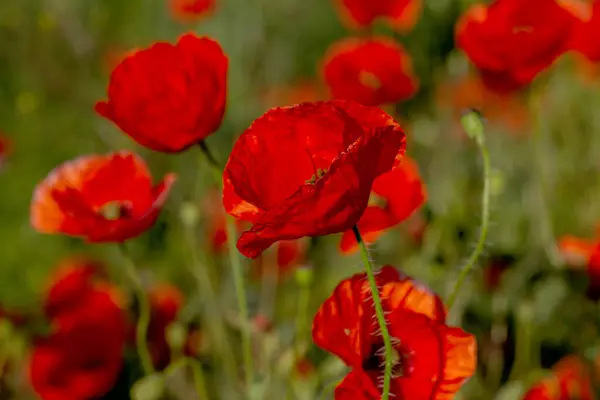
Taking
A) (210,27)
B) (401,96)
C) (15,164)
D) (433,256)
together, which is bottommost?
(15,164)

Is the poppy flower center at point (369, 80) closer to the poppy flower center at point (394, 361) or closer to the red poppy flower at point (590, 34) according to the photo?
the red poppy flower at point (590, 34)

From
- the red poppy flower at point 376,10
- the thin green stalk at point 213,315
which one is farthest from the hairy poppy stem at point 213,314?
the red poppy flower at point 376,10

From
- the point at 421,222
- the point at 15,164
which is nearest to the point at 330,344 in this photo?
the point at 421,222

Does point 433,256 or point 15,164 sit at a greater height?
point 433,256

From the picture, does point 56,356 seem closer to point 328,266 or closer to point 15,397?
point 15,397

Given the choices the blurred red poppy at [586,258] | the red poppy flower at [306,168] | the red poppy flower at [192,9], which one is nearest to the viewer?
the red poppy flower at [306,168]

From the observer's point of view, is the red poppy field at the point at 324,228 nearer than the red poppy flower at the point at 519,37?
Yes
